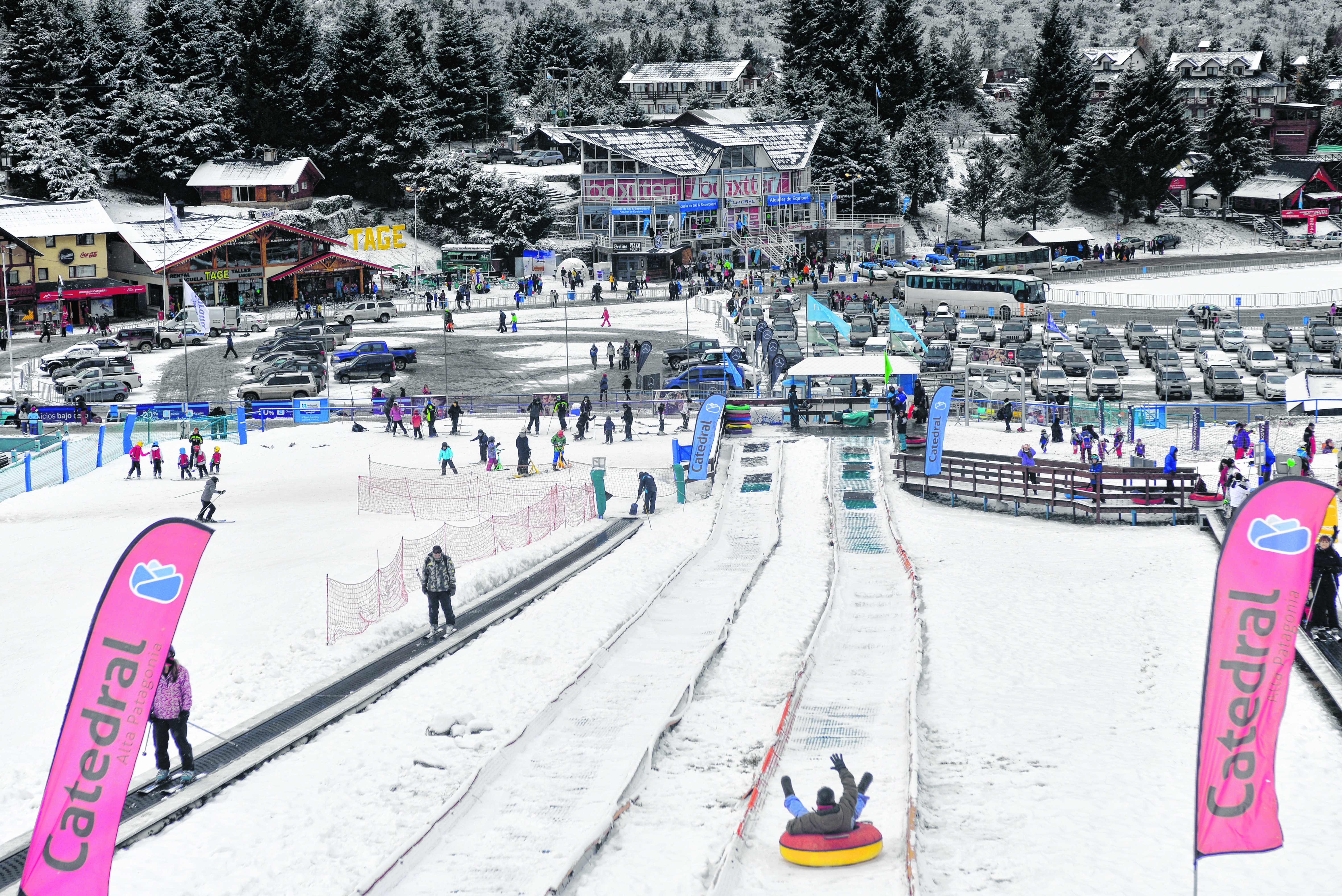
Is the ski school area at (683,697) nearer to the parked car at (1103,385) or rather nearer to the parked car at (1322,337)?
the parked car at (1103,385)

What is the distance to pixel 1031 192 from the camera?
3477 inches

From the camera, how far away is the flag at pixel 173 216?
223ft

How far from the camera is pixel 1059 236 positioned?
8500cm

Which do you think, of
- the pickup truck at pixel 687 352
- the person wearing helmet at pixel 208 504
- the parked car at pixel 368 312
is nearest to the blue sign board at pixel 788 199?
the parked car at pixel 368 312

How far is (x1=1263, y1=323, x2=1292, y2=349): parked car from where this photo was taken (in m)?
52.1

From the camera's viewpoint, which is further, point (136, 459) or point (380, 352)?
point (380, 352)

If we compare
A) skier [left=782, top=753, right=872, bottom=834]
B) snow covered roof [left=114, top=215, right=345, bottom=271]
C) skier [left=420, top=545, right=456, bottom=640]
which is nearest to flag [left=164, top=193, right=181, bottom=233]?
snow covered roof [left=114, top=215, right=345, bottom=271]

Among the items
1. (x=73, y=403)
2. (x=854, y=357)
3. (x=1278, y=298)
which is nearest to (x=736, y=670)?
(x=854, y=357)

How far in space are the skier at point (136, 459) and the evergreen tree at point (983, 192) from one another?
62.1 m

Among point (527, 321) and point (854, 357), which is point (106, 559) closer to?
point (854, 357)

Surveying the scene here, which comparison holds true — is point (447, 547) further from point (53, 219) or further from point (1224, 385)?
point (53, 219)

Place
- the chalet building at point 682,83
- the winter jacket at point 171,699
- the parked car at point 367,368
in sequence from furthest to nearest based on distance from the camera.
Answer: the chalet building at point 682,83 < the parked car at point 367,368 < the winter jacket at point 171,699

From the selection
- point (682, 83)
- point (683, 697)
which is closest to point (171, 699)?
point (683, 697)

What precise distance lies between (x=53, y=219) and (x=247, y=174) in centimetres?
1804
